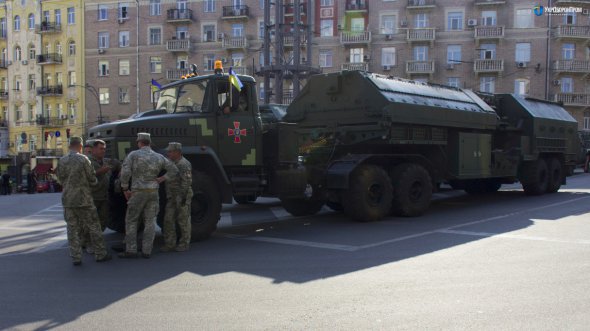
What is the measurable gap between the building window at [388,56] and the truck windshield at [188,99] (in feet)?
124

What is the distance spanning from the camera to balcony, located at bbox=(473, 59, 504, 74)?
4297 cm

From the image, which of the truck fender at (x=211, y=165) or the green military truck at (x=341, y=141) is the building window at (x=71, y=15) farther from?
the truck fender at (x=211, y=165)

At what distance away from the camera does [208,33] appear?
159 feet

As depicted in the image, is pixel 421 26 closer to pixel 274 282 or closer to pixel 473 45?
pixel 473 45

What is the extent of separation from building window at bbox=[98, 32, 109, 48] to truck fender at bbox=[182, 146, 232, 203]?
151 feet

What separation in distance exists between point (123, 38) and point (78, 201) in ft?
154

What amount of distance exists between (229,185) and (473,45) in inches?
1551

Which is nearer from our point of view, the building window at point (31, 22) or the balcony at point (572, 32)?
the balcony at point (572, 32)

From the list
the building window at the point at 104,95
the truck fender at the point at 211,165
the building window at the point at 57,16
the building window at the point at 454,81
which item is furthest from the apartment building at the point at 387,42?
the truck fender at the point at 211,165

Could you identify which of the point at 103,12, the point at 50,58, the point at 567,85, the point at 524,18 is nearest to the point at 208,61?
the point at 103,12

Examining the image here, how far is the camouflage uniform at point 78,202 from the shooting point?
732cm

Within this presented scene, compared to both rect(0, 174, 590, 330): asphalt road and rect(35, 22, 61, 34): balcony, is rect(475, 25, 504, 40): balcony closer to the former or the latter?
rect(0, 174, 590, 330): asphalt road

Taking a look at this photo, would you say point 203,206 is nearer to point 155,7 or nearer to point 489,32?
point 489,32

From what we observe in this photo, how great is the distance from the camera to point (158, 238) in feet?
31.4
